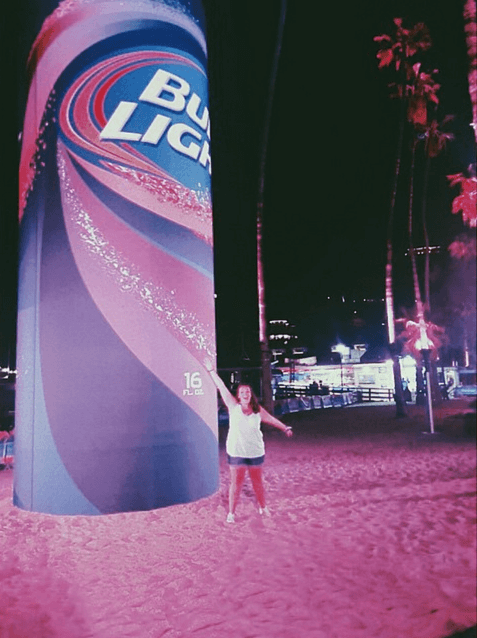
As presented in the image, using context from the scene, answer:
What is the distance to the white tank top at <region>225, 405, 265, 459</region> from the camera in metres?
7.44

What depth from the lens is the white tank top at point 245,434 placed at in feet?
24.4

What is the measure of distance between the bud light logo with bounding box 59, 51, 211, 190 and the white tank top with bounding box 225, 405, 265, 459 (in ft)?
14.3

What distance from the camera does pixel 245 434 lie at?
7.45m

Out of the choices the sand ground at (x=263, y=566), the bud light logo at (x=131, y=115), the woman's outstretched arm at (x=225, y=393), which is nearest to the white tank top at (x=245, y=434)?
the woman's outstretched arm at (x=225, y=393)

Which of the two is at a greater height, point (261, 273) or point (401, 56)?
point (401, 56)

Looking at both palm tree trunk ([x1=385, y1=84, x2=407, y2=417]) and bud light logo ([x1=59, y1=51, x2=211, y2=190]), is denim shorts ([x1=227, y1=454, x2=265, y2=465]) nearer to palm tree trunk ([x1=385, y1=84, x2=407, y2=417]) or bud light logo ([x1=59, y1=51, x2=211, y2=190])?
bud light logo ([x1=59, y1=51, x2=211, y2=190])

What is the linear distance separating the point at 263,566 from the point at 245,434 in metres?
2.13

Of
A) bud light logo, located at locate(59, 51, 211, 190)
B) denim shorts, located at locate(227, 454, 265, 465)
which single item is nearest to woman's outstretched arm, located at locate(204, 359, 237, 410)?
denim shorts, located at locate(227, 454, 265, 465)

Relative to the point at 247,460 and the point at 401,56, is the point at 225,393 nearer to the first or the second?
the point at 247,460

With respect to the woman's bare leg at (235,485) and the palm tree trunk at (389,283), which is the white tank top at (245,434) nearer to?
the woman's bare leg at (235,485)

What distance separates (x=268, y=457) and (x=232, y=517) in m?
6.12

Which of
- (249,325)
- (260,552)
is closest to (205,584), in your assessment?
(260,552)

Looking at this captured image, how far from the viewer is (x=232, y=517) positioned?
24.4ft

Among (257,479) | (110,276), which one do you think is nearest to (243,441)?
(257,479)
